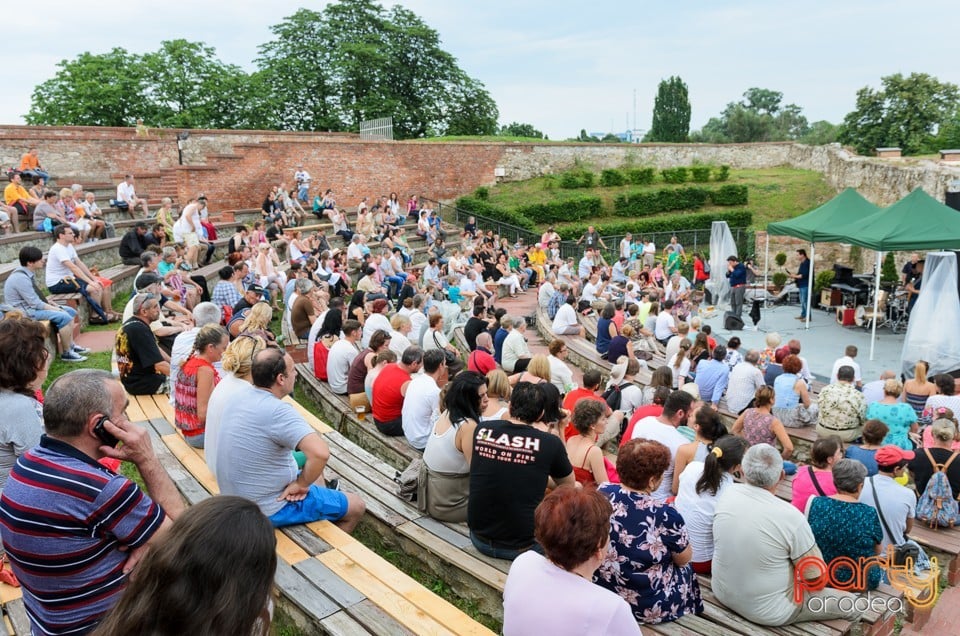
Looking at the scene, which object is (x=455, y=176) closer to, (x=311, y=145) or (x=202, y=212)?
(x=311, y=145)

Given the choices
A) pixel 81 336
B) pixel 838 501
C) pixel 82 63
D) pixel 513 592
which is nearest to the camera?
pixel 513 592

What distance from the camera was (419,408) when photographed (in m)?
5.20

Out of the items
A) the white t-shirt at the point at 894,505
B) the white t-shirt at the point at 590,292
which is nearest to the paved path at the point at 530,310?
the white t-shirt at the point at 590,292

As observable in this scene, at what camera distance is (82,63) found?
2931 centimetres

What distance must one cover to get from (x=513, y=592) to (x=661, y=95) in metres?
56.8

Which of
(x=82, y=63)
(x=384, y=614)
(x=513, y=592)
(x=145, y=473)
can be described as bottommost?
(x=384, y=614)

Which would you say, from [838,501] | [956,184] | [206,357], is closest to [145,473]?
[206,357]

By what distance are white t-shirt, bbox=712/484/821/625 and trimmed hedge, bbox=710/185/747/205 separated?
29423 millimetres

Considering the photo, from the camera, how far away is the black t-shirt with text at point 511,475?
3.35 m

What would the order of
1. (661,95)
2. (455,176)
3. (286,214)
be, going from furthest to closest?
A: 1. (661,95)
2. (455,176)
3. (286,214)

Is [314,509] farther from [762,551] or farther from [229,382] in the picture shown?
[762,551]

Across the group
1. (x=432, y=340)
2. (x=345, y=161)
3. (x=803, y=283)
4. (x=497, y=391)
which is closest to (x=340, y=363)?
(x=432, y=340)

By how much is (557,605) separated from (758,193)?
109 feet

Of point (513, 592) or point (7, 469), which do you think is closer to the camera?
point (513, 592)
